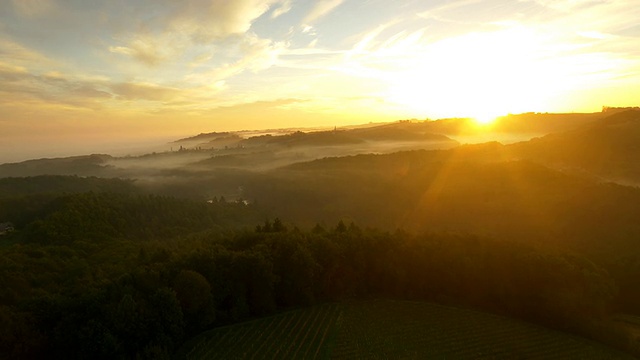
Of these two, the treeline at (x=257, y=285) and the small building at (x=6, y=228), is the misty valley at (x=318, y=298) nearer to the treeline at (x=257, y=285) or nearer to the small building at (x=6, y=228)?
the treeline at (x=257, y=285)

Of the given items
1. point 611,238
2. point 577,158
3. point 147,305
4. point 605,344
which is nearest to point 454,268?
point 605,344

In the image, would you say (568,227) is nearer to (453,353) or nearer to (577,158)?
(577,158)

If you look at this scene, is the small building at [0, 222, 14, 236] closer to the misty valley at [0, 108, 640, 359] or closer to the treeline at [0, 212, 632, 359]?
the misty valley at [0, 108, 640, 359]

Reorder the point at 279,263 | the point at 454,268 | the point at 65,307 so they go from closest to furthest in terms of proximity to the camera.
Result: the point at 65,307, the point at 279,263, the point at 454,268

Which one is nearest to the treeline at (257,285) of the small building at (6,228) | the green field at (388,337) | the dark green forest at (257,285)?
the dark green forest at (257,285)

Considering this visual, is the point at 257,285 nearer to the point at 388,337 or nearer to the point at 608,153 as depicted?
the point at 388,337

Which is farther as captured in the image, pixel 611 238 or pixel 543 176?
pixel 543 176
